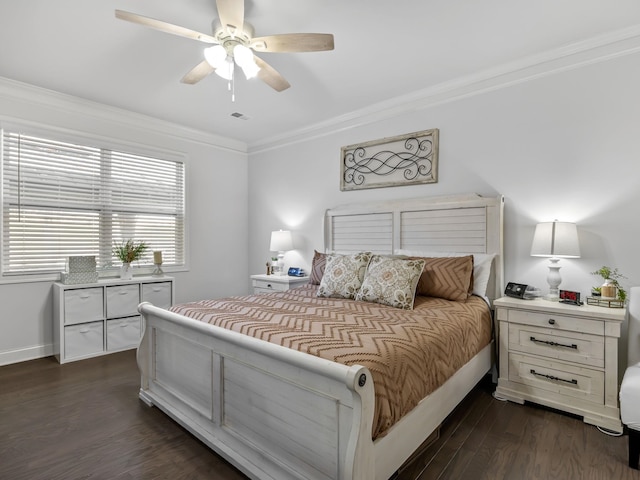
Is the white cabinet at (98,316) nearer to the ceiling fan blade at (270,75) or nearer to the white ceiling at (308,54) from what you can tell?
the white ceiling at (308,54)

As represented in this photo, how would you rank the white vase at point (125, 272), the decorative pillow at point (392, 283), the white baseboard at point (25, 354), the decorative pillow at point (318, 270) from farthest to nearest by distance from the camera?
the white vase at point (125, 272) < the decorative pillow at point (318, 270) < the white baseboard at point (25, 354) < the decorative pillow at point (392, 283)

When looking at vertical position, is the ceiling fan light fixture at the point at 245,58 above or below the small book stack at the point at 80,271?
above

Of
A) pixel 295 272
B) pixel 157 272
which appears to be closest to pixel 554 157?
pixel 295 272

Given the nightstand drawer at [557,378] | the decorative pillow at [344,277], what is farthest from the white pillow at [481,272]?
the decorative pillow at [344,277]

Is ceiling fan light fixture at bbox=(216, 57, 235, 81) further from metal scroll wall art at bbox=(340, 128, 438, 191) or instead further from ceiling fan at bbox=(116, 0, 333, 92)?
metal scroll wall art at bbox=(340, 128, 438, 191)

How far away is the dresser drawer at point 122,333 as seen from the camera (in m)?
3.55

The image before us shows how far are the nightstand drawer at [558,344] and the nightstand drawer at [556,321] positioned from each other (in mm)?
30

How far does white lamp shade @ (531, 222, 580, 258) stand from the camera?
7.86ft

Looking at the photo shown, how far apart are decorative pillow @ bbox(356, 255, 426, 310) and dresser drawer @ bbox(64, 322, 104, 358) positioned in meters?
2.71

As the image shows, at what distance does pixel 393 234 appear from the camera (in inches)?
139

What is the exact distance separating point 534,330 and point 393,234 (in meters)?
1.52

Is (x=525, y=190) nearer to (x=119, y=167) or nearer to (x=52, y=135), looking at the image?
(x=119, y=167)

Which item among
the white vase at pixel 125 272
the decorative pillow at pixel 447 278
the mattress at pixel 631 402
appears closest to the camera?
the mattress at pixel 631 402

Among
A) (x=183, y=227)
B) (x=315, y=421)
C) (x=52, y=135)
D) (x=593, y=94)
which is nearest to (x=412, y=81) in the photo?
(x=593, y=94)
